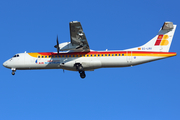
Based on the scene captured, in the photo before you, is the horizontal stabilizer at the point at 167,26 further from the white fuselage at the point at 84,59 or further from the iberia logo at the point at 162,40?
the white fuselage at the point at 84,59

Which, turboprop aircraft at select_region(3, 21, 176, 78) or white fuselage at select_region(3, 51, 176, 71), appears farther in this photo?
white fuselage at select_region(3, 51, 176, 71)

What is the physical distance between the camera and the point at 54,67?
31672 millimetres

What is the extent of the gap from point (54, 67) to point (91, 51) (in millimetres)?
4530

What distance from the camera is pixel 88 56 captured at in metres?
31.0

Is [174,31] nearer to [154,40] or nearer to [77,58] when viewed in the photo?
[154,40]

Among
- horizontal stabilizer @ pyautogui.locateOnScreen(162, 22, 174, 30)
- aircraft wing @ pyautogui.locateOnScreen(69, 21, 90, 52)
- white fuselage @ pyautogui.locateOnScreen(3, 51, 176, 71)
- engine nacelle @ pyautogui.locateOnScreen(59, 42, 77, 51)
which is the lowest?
white fuselage @ pyautogui.locateOnScreen(3, 51, 176, 71)

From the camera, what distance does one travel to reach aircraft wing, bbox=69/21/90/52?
89.5 feet

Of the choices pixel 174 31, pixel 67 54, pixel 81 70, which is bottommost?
pixel 81 70

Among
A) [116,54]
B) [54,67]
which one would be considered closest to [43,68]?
[54,67]

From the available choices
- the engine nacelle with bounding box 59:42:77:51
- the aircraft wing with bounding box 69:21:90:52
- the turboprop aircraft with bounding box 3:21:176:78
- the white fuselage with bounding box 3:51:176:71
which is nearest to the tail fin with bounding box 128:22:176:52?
the turboprop aircraft with bounding box 3:21:176:78

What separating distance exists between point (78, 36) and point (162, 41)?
9530mm

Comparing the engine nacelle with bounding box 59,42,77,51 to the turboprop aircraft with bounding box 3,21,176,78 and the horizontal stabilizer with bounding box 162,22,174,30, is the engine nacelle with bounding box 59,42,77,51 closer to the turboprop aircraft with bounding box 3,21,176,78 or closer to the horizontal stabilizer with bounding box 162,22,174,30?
the turboprop aircraft with bounding box 3,21,176,78

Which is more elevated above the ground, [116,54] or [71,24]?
[71,24]

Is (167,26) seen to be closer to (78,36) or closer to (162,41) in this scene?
(162,41)
